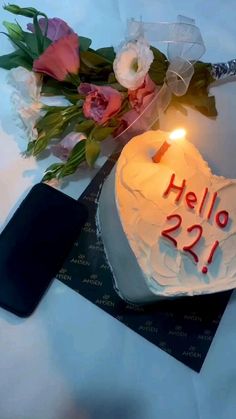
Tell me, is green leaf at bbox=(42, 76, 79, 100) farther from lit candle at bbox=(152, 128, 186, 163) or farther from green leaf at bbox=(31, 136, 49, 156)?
lit candle at bbox=(152, 128, 186, 163)

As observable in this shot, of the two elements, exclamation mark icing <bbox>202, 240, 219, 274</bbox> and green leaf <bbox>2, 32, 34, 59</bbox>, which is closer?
exclamation mark icing <bbox>202, 240, 219, 274</bbox>

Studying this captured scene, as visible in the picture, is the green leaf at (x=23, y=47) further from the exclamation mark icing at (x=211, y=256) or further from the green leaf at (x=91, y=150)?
the exclamation mark icing at (x=211, y=256)

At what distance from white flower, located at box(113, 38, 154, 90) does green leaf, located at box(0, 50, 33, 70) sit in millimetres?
166

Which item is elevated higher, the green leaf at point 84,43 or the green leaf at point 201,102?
the green leaf at point 84,43

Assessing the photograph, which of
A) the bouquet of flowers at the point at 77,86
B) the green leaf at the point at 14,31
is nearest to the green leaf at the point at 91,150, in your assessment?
the bouquet of flowers at the point at 77,86

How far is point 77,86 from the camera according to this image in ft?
2.40

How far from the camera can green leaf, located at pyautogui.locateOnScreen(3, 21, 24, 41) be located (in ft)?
2.50

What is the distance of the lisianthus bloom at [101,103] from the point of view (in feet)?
2.21

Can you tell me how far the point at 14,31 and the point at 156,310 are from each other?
48 centimetres

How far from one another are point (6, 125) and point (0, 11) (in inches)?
8.3

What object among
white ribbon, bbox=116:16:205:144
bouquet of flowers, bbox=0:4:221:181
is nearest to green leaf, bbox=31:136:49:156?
bouquet of flowers, bbox=0:4:221:181

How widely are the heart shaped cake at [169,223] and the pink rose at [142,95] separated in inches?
3.1

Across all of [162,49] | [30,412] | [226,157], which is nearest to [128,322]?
[30,412]

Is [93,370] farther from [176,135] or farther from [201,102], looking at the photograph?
[201,102]
